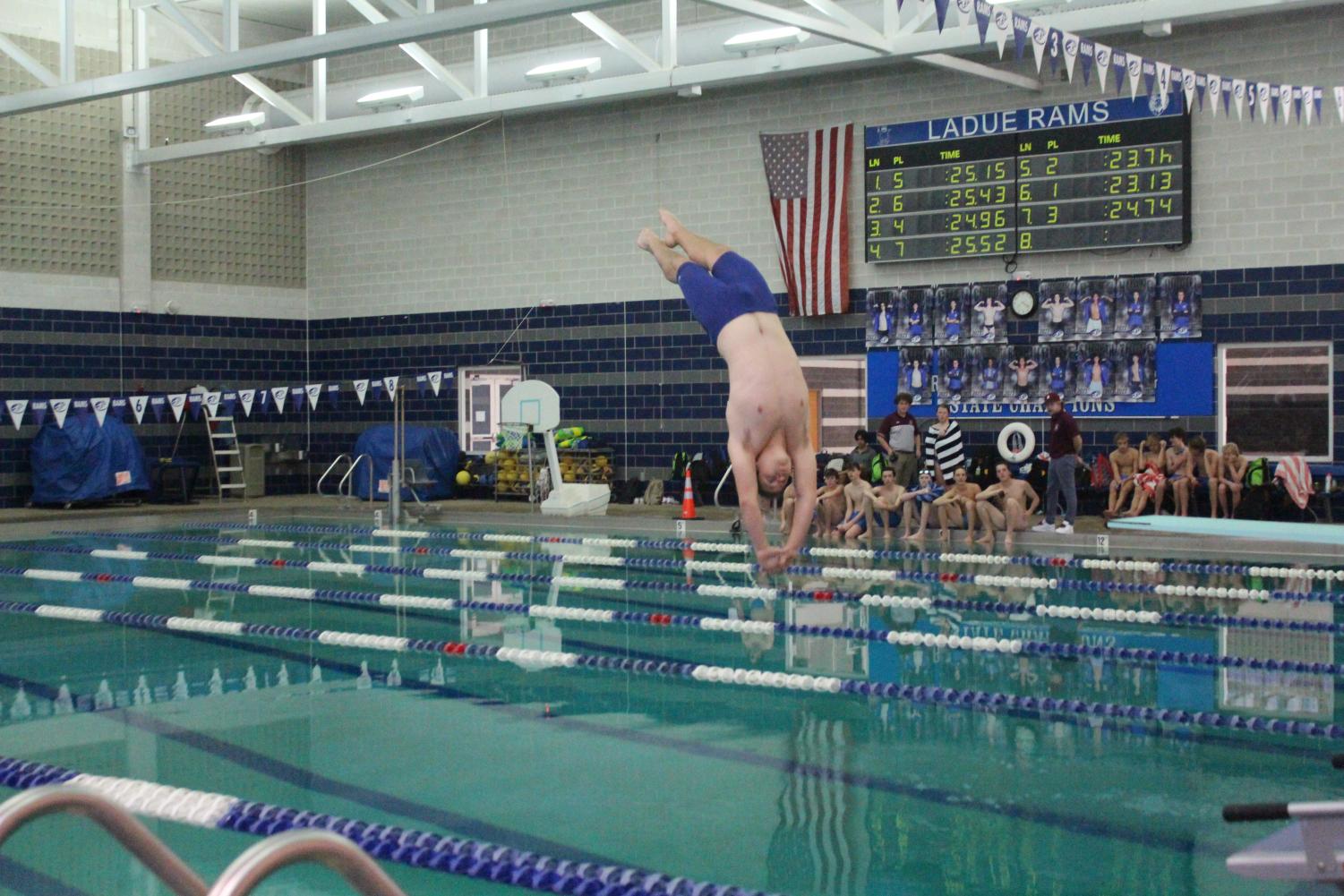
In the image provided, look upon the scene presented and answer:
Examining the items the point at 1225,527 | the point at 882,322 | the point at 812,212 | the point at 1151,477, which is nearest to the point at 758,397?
the point at 1225,527

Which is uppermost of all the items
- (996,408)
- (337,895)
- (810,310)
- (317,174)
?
(317,174)

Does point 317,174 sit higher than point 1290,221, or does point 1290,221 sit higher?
point 317,174

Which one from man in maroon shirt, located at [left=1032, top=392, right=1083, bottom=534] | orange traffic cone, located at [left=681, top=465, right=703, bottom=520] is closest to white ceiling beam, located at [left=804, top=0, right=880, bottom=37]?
man in maroon shirt, located at [left=1032, top=392, right=1083, bottom=534]

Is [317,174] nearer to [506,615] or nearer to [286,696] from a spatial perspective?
[506,615]

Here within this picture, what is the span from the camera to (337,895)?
162 inches

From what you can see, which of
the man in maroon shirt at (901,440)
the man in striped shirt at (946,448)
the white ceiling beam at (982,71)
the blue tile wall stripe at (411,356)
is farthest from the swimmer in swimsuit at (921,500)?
the white ceiling beam at (982,71)

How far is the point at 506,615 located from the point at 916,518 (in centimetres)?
671

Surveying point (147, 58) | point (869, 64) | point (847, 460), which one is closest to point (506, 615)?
point (847, 460)

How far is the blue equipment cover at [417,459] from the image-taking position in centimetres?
1844

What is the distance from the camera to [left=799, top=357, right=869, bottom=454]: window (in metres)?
16.7

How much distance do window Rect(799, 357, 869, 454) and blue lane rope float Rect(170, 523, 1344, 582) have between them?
3.27 metres

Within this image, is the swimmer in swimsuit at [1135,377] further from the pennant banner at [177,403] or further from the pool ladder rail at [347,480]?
the pennant banner at [177,403]

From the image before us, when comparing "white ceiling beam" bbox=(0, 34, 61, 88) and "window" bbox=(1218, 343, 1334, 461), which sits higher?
"white ceiling beam" bbox=(0, 34, 61, 88)

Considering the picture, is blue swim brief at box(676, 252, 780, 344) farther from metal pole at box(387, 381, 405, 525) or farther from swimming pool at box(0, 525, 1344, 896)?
metal pole at box(387, 381, 405, 525)
